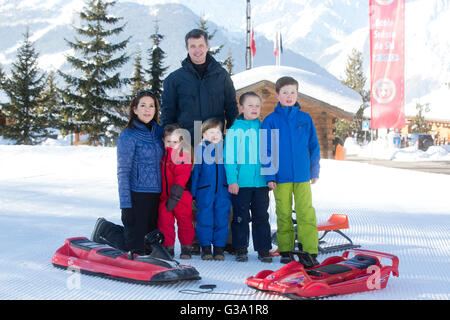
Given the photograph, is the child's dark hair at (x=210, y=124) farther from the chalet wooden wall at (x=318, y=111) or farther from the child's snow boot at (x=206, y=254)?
the chalet wooden wall at (x=318, y=111)

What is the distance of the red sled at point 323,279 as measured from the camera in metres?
2.48

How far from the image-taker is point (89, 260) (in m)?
3.05

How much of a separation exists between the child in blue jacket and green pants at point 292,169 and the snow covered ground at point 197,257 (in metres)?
0.30

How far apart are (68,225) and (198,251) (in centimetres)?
161

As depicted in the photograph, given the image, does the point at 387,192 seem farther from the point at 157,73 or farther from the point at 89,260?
the point at 157,73

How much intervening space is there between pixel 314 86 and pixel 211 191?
507 inches

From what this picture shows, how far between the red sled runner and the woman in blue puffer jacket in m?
0.33


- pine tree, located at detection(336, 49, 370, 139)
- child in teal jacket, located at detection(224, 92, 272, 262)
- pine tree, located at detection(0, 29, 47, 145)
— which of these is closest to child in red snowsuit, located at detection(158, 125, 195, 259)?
child in teal jacket, located at detection(224, 92, 272, 262)

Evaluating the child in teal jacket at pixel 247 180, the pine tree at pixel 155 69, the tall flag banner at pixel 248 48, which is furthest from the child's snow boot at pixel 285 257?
the pine tree at pixel 155 69

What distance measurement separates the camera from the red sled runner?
9.03ft

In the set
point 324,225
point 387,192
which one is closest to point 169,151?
point 324,225

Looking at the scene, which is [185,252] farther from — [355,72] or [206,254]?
[355,72]

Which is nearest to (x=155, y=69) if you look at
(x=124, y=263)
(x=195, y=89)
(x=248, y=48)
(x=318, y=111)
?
(x=248, y=48)

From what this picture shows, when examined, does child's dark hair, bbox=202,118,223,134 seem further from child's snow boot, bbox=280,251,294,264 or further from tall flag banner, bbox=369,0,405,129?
tall flag banner, bbox=369,0,405,129
